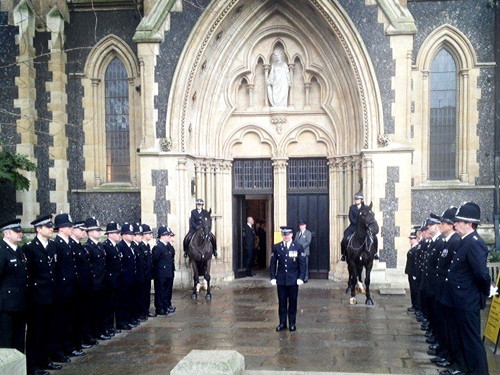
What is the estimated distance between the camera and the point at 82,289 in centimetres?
801

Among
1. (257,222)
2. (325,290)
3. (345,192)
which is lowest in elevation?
(325,290)

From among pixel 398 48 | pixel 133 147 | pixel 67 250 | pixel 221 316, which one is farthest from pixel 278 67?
pixel 67 250

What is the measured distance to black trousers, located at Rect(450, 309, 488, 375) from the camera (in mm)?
6066

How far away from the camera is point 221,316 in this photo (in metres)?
10.3

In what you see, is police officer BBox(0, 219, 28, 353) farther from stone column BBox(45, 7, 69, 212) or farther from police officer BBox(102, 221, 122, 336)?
stone column BBox(45, 7, 69, 212)

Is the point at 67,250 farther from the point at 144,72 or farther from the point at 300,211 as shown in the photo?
the point at 300,211

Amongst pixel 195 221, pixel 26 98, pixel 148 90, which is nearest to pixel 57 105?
pixel 26 98

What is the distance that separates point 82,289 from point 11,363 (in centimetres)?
423

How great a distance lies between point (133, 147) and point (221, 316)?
21.4 ft

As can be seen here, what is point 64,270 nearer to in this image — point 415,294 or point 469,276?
point 469,276

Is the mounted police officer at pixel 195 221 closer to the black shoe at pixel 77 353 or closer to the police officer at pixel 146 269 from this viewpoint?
the police officer at pixel 146 269

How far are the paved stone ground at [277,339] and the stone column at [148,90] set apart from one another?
162 inches

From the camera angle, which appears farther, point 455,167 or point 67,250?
point 455,167

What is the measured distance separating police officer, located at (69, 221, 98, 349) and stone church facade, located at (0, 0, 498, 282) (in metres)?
5.09
